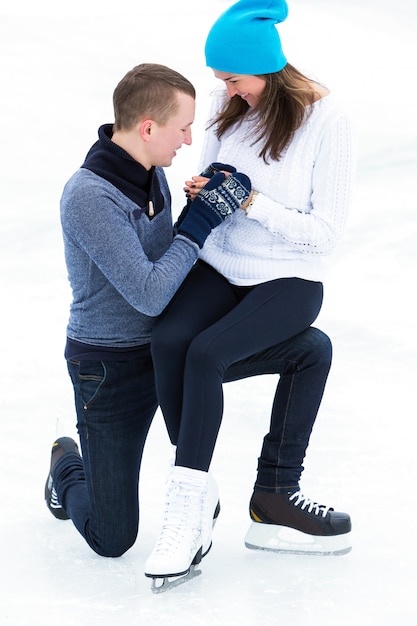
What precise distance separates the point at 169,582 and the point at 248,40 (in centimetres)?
122

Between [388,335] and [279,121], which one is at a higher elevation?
[279,121]

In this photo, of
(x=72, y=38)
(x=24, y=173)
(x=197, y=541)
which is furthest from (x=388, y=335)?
(x=72, y=38)

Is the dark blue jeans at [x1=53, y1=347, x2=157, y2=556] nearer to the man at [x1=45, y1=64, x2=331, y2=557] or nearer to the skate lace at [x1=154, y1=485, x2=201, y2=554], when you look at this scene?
the man at [x1=45, y1=64, x2=331, y2=557]

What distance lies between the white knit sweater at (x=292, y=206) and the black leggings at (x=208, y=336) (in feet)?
0.15

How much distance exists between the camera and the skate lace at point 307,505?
2467mm

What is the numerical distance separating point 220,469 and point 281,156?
993 millimetres

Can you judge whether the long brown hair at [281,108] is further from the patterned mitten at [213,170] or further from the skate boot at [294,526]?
the skate boot at [294,526]

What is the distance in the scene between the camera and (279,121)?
2.35 metres

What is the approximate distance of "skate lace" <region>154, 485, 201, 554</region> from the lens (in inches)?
85.7

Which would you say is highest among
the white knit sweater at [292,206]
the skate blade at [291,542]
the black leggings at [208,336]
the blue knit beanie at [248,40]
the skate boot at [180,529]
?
the blue knit beanie at [248,40]

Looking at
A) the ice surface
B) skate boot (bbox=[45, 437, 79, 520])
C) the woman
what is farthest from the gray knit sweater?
the ice surface

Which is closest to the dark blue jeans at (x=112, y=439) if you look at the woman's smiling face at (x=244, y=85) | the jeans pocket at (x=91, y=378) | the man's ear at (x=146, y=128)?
the jeans pocket at (x=91, y=378)

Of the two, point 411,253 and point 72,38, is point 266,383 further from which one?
point 72,38

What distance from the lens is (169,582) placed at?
221cm
